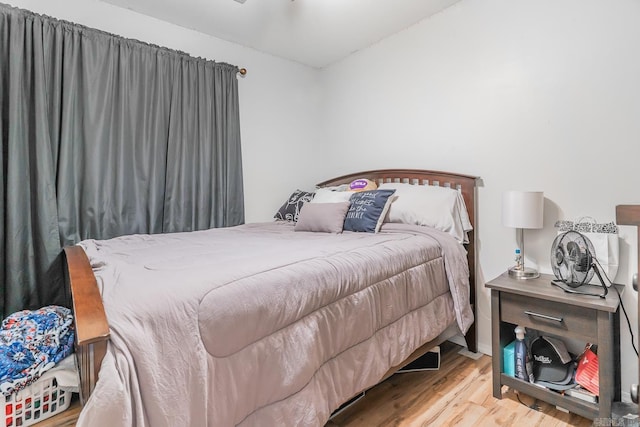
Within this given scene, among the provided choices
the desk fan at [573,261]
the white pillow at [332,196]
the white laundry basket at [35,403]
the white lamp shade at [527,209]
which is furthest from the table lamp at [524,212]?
the white laundry basket at [35,403]

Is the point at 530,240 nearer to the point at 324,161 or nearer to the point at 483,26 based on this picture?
the point at 483,26

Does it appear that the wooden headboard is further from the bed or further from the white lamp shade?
the white lamp shade

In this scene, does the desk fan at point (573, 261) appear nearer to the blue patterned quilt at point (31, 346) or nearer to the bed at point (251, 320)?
the bed at point (251, 320)

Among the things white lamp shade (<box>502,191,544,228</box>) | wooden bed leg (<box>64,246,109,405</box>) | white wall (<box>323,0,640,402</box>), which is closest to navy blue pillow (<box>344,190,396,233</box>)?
white wall (<box>323,0,640,402</box>)

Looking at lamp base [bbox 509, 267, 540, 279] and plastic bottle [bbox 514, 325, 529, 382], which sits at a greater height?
lamp base [bbox 509, 267, 540, 279]

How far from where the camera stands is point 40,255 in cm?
206

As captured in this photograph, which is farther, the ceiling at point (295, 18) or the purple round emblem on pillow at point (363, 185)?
the purple round emblem on pillow at point (363, 185)

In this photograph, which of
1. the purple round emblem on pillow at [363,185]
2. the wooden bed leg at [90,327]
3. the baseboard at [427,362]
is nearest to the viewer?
the wooden bed leg at [90,327]

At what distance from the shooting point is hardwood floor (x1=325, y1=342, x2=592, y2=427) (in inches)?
62.7

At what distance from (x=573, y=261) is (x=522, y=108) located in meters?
1.00

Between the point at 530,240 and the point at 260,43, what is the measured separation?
2.74m

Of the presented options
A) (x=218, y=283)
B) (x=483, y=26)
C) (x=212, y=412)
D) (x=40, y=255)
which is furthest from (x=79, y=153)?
(x=483, y=26)

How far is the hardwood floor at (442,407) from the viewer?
1.59m

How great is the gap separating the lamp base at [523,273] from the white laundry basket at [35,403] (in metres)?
2.29
